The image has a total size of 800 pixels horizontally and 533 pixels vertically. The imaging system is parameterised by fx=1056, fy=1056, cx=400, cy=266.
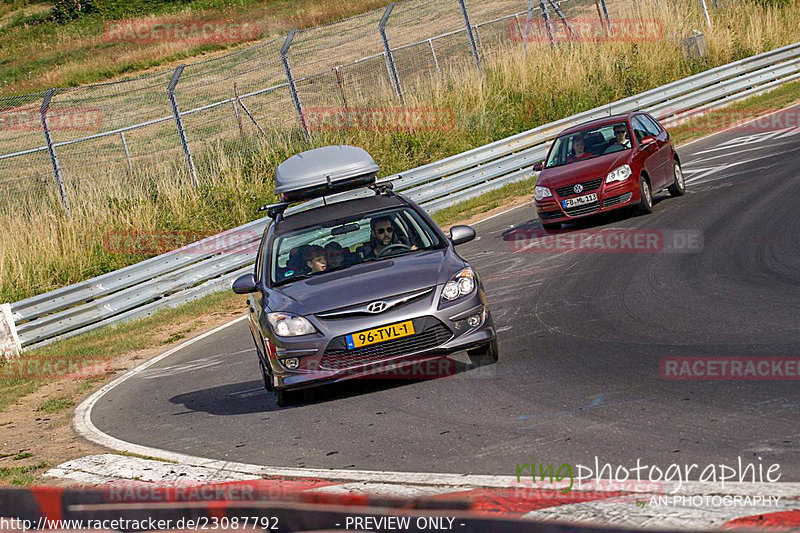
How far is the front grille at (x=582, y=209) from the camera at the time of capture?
16.4 meters

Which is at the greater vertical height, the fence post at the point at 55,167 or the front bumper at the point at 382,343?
the fence post at the point at 55,167

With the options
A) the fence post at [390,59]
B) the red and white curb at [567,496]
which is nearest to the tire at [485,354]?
the red and white curb at [567,496]

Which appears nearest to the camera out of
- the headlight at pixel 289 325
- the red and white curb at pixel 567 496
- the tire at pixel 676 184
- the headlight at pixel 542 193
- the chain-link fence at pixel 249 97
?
the red and white curb at pixel 567 496

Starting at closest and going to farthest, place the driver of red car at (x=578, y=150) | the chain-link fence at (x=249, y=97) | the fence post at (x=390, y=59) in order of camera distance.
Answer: the driver of red car at (x=578, y=150) → the fence post at (x=390, y=59) → the chain-link fence at (x=249, y=97)

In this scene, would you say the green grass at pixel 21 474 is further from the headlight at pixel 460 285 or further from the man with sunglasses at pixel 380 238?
the headlight at pixel 460 285

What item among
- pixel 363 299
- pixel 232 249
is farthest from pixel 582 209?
pixel 363 299

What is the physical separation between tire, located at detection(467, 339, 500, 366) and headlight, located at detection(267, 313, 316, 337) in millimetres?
1541

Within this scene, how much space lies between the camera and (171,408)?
10.5 m

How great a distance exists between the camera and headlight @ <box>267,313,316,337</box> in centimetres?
861

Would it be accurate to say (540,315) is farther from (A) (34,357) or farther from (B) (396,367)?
(A) (34,357)

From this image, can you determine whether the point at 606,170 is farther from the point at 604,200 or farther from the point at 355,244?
the point at 355,244

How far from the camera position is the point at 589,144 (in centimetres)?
1772

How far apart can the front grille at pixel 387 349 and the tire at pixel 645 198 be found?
8.73m

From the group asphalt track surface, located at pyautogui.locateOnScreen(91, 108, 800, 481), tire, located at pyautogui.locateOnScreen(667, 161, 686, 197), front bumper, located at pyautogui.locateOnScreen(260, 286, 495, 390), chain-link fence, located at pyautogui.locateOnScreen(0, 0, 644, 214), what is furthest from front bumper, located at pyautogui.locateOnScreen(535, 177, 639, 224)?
chain-link fence, located at pyautogui.locateOnScreen(0, 0, 644, 214)
